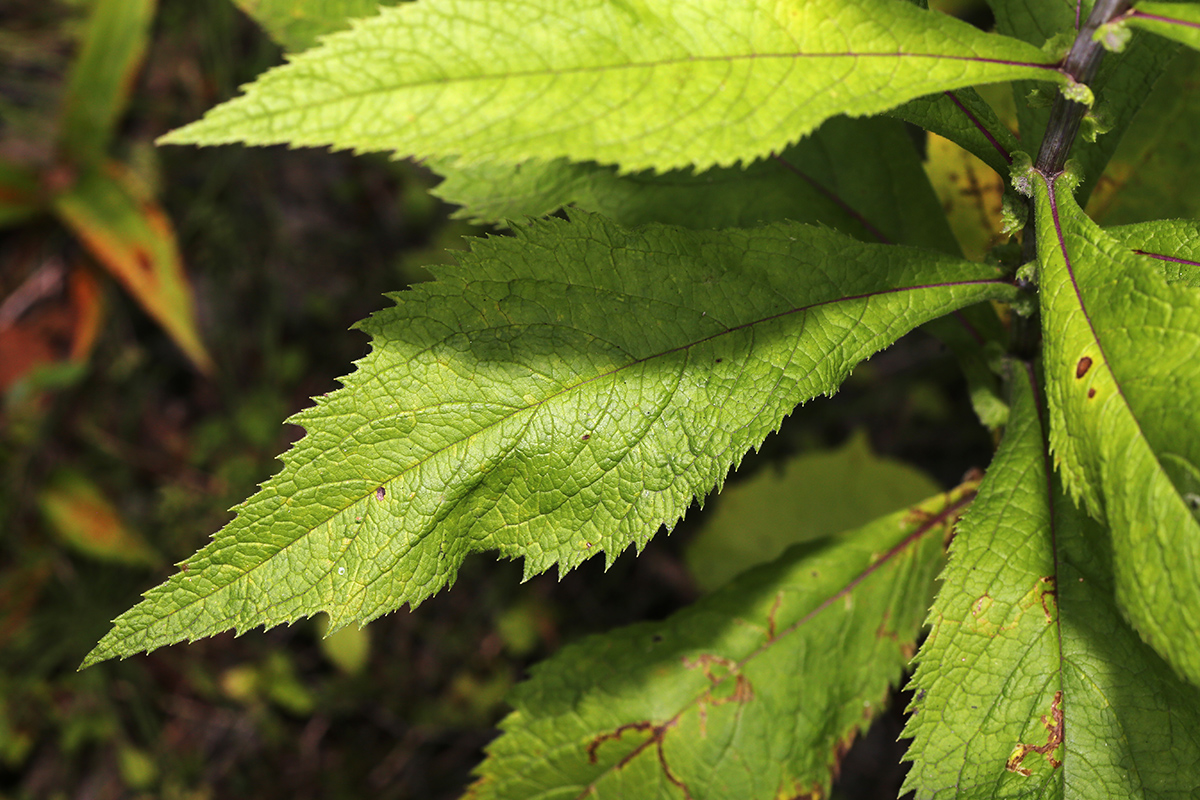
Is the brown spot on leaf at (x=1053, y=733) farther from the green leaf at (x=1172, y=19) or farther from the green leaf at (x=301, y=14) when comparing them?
the green leaf at (x=301, y=14)

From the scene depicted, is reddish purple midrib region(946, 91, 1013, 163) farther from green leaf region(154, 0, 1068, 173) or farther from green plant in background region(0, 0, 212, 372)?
green plant in background region(0, 0, 212, 372)

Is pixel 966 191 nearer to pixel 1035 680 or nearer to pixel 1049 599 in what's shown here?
pixel 1049 599

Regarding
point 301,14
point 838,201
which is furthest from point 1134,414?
point 301,14

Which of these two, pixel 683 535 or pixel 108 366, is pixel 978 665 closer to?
pixel 683 535

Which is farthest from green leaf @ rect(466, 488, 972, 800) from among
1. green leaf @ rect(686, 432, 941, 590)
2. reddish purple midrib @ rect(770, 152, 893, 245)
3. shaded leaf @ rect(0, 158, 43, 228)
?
shaded leaf @ rect(0, 158, 43, 228)

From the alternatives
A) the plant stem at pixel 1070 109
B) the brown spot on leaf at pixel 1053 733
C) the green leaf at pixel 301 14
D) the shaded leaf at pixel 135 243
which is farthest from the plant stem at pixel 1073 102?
the shaded leaf at pixel 135 243

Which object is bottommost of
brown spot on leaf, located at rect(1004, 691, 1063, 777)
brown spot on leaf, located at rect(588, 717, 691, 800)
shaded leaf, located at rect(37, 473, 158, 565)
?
shaded leaf, located at rect(37, 473, 158, 565)

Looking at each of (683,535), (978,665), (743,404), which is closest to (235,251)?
(683,535)
